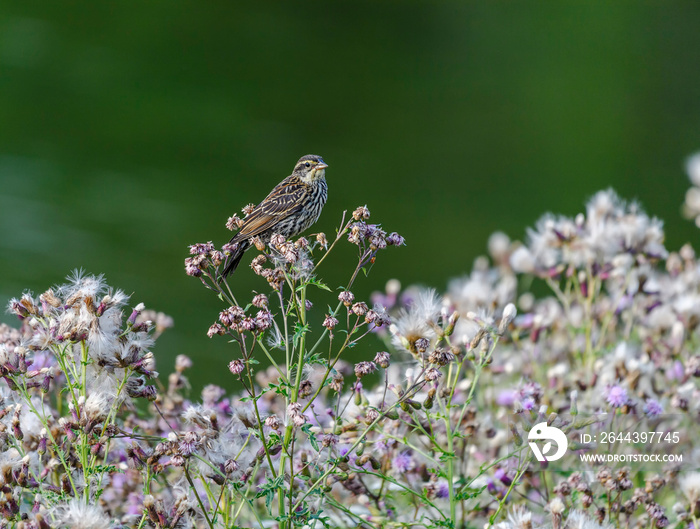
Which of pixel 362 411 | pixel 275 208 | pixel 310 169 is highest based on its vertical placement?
pixel 310 169

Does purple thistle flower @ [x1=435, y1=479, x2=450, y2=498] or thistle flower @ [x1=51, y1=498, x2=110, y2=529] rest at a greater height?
purple thistle flower @ [x1=435, y1=479, x2=450, y2=498]

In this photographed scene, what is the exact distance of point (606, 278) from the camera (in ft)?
14.3

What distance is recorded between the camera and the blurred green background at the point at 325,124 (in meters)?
13.7

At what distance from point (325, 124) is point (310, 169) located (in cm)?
1741

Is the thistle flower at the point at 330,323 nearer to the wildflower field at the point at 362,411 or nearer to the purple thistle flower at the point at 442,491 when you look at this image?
the wildflower field at the point at 362,411

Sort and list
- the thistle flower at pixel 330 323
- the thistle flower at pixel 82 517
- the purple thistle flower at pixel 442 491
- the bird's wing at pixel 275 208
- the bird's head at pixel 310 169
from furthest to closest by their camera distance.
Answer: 1. the bird's head at pixel 310 169
2. the bird's wing at pixel 275 208
3. the purple thistle flower at pixel 442 491
4. the thistle flower at pixel 330 323
5. the thistle flower at pixel 82 517

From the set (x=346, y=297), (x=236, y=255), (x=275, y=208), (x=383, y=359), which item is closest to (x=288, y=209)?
(x=275, y=208)

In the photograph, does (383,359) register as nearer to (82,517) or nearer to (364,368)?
(364,368)

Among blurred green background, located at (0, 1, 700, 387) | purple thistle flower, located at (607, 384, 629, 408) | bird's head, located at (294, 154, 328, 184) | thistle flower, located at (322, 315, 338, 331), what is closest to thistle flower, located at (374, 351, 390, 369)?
thistle flower, located at (322, 315, 338, 331)

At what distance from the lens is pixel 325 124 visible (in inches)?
839

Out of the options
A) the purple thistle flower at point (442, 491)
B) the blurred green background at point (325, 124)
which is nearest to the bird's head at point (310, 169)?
the purple thistle flower at point (442, 491)

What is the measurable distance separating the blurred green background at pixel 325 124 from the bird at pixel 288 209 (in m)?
4.99

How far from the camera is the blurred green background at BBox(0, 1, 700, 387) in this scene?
13.7 meters

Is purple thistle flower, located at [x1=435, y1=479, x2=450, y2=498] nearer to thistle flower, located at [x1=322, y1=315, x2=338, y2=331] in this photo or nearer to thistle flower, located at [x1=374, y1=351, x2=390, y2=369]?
thistle flower, located at [x1=374, y1=351, x2=390, y2=369]
